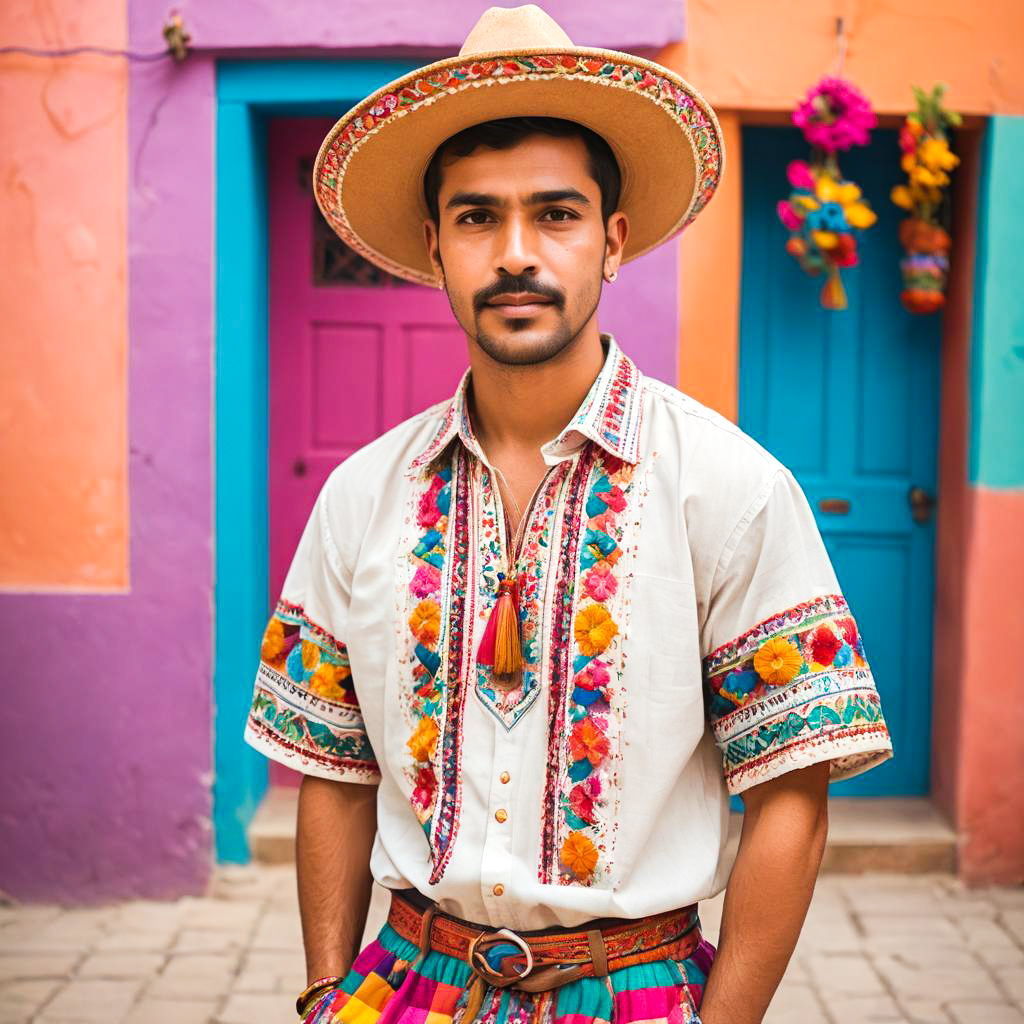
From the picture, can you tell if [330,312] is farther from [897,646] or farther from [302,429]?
[897,646]

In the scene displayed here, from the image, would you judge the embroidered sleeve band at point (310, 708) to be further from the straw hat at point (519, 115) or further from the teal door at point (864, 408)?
→ the teal door at point (864, 408)

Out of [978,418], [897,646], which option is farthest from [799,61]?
[897,646]

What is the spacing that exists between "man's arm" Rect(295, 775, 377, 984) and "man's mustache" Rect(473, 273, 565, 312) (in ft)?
2.50

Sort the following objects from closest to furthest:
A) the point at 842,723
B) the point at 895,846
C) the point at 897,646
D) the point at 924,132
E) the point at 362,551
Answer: the point at 842,723
the point at 362,551
the point at 924,132
the point at 895,846
the point at 897,646

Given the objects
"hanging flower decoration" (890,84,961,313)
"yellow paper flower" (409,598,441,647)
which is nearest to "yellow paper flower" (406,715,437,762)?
"yellow paper flower" (409,598,441,647)

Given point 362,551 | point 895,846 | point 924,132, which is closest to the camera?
point 362,551

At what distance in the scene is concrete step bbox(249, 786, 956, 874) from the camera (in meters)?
4.42

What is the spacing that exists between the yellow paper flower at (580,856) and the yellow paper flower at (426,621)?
0.33 meters

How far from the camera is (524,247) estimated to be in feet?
5.53

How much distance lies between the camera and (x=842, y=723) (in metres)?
1.60

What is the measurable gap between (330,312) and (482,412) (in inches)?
116

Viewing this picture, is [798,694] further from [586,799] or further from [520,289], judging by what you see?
[520,289]

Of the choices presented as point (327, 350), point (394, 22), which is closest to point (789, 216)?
point (394, 22)

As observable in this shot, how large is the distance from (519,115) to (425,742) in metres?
0.87
